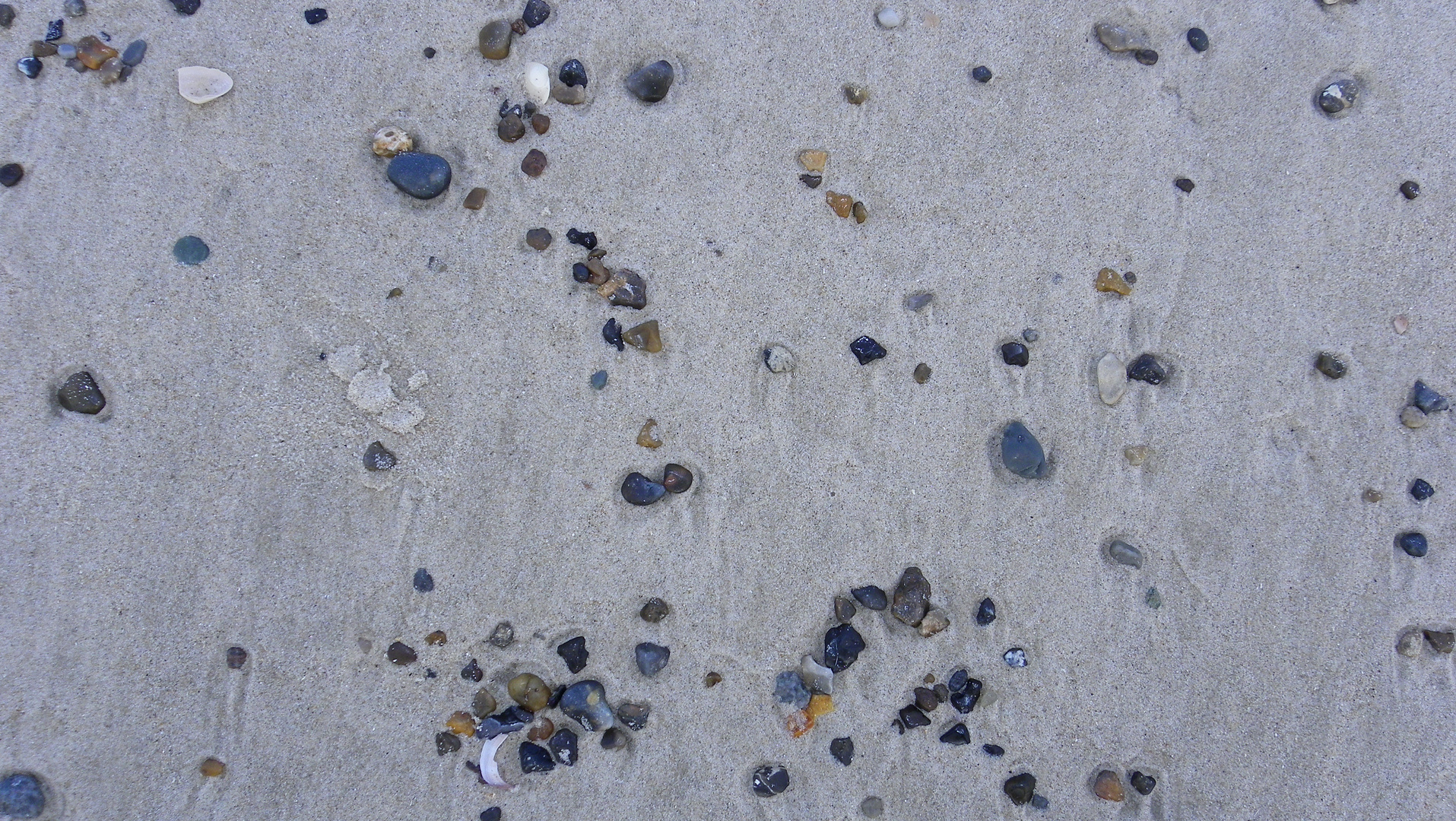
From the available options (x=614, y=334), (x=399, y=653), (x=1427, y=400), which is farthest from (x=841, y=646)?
(x=1427, y=400)

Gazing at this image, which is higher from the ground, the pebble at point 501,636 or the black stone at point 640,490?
the black stone at point 640,490

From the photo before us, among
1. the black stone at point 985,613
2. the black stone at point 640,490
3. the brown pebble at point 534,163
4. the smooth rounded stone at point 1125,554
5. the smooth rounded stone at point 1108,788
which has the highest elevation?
the brown pebble at point 534,163

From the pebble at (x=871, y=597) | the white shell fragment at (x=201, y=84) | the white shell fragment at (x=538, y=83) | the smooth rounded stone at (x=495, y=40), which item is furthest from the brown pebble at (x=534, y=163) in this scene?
the pebble at (x=871, y=597)

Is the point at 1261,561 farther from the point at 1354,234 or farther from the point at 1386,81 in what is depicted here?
the point at 1386,81

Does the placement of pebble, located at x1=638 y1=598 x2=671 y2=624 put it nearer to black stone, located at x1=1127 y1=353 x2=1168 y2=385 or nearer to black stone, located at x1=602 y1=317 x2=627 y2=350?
black stone, located at x1=602 y1=317 x2=627 y2=350

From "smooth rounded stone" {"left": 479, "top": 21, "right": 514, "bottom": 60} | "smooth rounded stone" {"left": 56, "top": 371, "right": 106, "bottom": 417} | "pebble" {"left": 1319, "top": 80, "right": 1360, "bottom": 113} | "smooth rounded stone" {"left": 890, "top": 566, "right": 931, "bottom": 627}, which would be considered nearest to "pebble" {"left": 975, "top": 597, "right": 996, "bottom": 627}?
"smooth rounded stone" {"left": 890, "top": 566, "right": 931, "bottom": 627}

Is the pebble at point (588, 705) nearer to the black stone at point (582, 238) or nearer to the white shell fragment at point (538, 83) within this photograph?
the black stone at point (582, 238)

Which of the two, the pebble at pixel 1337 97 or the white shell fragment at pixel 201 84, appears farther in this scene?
the pebble at pixel 1337 97
